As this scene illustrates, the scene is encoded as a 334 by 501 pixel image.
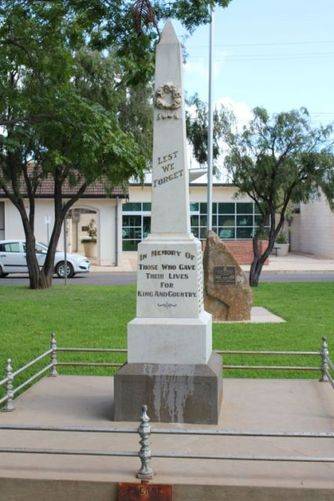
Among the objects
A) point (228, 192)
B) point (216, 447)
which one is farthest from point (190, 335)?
point (228, 192)

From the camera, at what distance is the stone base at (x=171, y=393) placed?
680 centimetres

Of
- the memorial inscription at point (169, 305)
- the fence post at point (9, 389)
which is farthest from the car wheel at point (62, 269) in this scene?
the memorial inscription at point (169, 305)

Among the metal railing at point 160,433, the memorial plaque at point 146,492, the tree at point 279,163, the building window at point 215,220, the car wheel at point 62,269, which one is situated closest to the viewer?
the metal railing at point 160,433

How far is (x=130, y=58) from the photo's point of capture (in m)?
13.1

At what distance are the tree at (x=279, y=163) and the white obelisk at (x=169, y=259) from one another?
16.9 m

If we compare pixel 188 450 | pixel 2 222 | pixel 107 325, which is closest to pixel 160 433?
pixel 188 450

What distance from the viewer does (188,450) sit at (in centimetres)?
587

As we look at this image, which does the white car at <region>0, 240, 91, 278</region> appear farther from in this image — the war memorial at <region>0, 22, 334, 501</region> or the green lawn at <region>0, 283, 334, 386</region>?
the war memorial at <region>0, 22, 334, 501</region>

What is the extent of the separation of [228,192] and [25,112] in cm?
3191

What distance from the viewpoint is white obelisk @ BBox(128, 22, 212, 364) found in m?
7.07

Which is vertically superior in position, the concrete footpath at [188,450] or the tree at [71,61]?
the tree at [71,61]

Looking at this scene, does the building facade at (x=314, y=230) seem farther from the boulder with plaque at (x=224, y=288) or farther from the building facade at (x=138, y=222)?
the boulder with plaque at (x=224, y=288)

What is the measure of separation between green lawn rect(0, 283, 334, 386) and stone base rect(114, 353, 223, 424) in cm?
271

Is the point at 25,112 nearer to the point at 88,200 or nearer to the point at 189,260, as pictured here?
the point at 189,260
